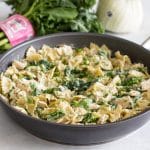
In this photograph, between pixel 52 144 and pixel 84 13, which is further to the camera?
pixel 84 13

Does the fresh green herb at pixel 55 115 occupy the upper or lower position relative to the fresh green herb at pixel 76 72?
lower

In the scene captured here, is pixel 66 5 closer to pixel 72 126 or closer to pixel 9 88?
pixel 9 88

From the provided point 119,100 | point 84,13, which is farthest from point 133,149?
point 84,13

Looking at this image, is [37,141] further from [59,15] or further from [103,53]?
[59,15]

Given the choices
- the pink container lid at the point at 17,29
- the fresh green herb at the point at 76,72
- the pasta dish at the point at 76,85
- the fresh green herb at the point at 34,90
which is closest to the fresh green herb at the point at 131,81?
the pasta dish at the point at 76,85

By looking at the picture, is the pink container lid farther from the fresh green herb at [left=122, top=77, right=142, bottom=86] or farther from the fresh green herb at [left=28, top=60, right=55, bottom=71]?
the fresh green herb at [left=122, top=77, right=142, bottom=86]

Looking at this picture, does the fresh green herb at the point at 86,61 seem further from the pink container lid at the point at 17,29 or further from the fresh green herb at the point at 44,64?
the pink container lid at the point at 17,29
